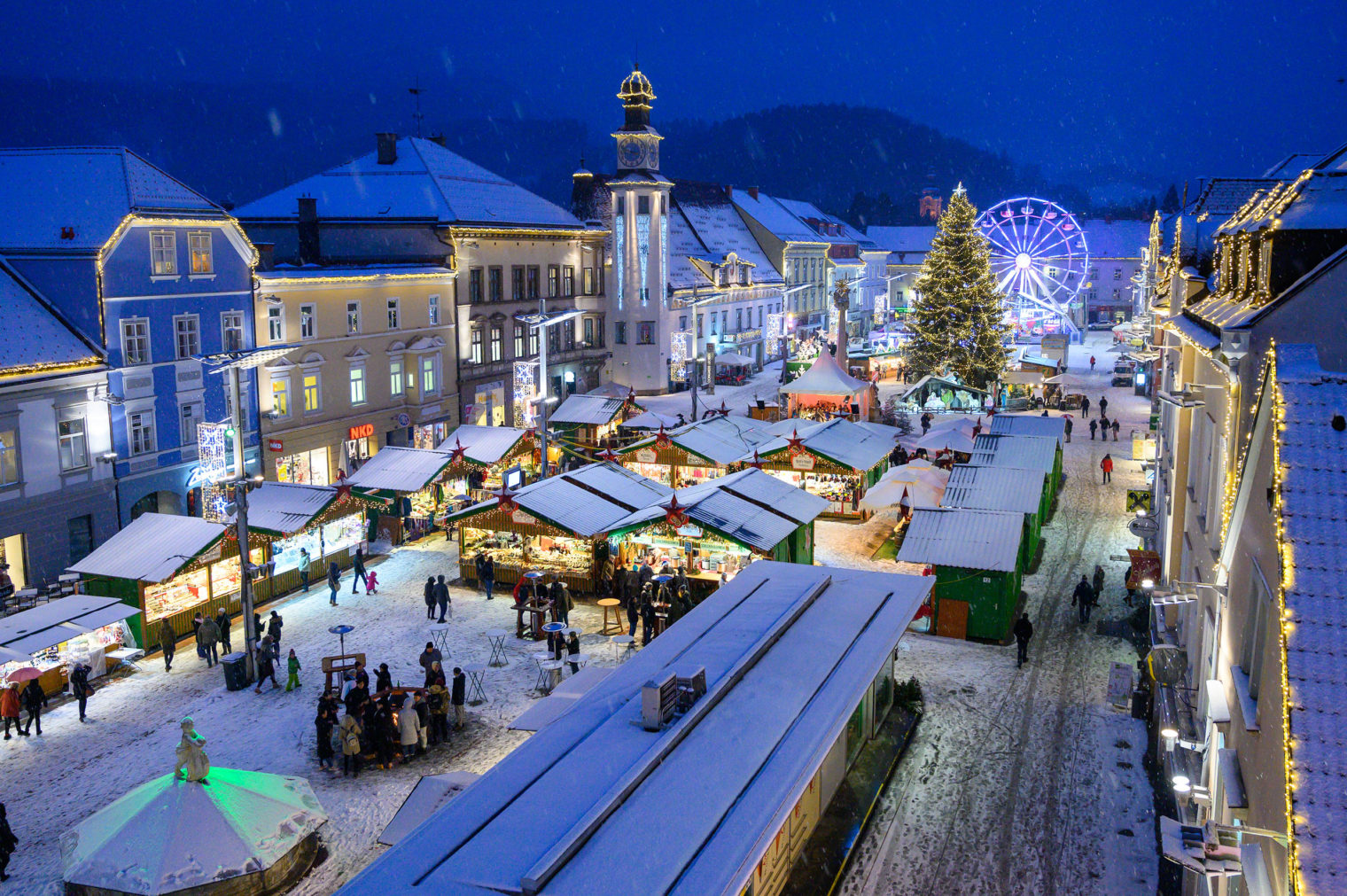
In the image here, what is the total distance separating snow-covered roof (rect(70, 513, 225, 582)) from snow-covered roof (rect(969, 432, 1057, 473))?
20084 mm

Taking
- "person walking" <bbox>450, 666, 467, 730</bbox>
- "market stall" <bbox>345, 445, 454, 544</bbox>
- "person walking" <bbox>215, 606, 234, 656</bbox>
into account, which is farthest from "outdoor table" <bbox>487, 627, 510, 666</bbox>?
"market stall" <bbox>345, 445, 454, 544</bbox>

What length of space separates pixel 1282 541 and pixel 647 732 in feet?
25.5

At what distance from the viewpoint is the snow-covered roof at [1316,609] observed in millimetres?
4832

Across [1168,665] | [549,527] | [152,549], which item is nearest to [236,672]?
[152,549]

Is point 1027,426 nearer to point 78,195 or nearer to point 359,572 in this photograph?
point 359,572

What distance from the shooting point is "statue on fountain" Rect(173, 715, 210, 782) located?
11969 mm

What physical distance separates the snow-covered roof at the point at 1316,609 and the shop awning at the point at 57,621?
19035 millimetres

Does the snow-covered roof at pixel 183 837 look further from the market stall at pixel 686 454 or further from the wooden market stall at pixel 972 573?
the market stall at pixel 686 454

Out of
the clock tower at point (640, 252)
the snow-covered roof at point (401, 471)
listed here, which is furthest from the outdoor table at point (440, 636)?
the clock tower at point (640, 252)

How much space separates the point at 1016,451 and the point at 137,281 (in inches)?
998

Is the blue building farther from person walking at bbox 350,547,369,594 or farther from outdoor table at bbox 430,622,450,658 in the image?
outdoor table at bbox 430,622,450,658

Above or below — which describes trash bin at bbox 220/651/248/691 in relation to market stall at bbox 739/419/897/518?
below

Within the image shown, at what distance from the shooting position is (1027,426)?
120ft

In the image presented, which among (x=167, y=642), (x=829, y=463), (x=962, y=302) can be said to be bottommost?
(x=167, y=642)
